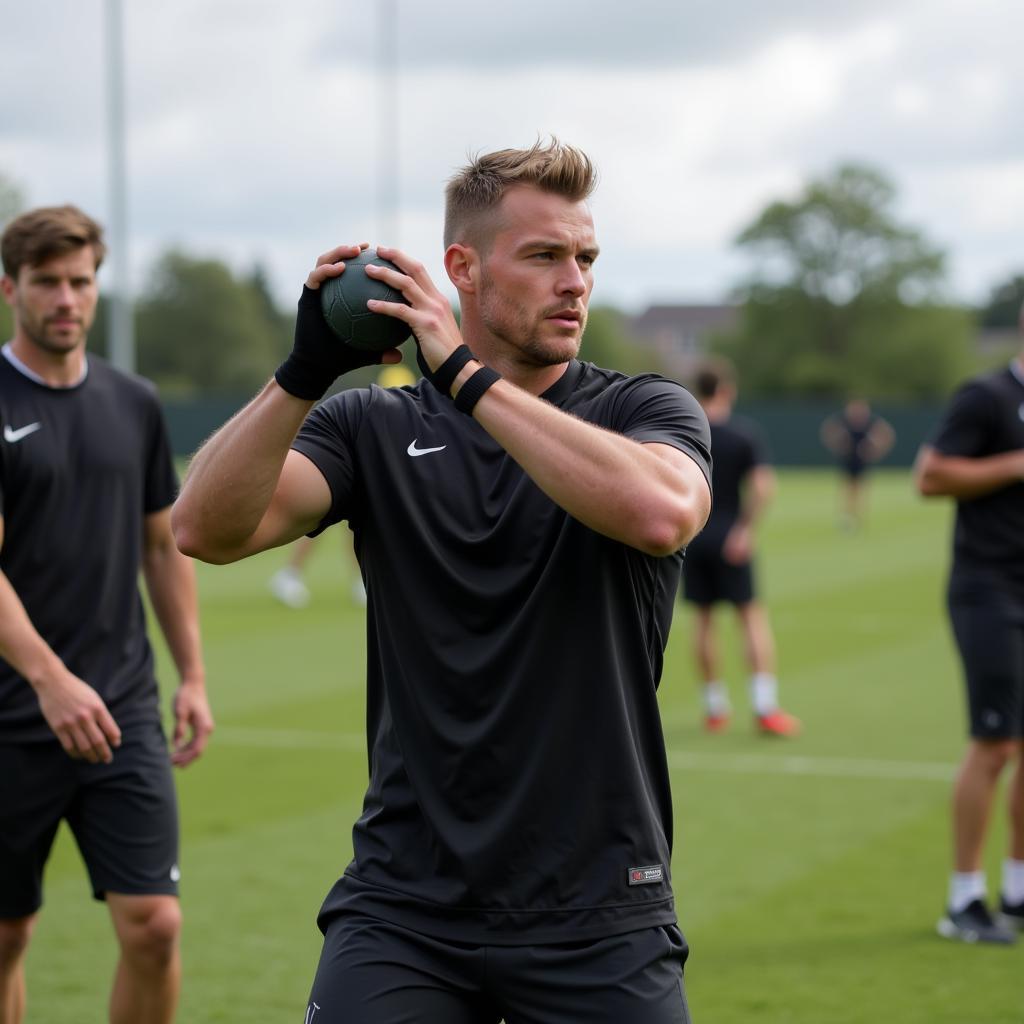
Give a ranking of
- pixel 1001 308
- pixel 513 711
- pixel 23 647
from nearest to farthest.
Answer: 1. pixel 513 711
2. pixel 23 647
3. pixel 1001 308

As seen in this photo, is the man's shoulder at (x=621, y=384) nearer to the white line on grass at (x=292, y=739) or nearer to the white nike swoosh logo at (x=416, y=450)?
the white nike swoosh logo at (x=416, y=450)

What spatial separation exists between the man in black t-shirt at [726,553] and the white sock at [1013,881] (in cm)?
424

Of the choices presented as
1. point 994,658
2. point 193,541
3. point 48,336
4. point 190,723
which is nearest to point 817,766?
point 994,658

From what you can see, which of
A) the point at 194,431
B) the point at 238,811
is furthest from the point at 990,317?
the point at 238,811

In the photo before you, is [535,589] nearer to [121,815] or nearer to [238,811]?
[121,815]

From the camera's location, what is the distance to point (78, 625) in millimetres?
4934

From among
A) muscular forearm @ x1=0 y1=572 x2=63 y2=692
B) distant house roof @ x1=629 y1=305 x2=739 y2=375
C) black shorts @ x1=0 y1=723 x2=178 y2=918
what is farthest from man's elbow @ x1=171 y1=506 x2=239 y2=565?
distant house roof @ x1=629 y1=305 x2=739 y2=375

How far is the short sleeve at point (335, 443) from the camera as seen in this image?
342 cm

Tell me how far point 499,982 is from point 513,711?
1.67ft

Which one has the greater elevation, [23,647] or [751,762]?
[23,647]

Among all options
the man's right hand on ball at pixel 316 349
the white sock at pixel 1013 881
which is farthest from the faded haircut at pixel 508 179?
the white sock at pixel 1013 881

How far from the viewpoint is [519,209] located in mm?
3303

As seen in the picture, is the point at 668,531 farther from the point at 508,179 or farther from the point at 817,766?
the point at 817,766

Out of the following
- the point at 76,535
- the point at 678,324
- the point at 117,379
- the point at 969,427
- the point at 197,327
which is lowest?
the point at 76,535
